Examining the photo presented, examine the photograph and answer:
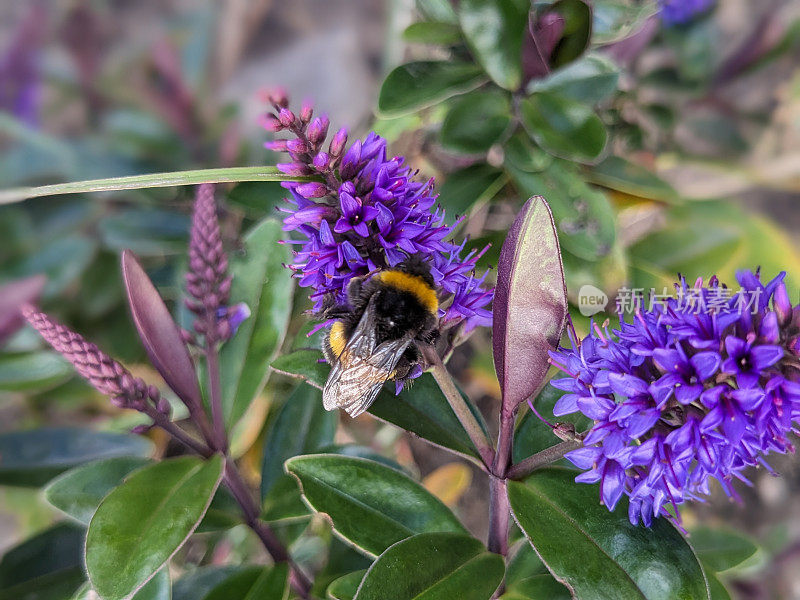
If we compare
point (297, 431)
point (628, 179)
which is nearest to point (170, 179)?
point (297, 431)

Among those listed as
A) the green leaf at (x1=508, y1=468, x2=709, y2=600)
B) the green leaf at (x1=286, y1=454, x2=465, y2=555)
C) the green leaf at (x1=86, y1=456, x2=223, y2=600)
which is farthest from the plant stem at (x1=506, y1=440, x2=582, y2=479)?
the green leaf at (x1=86, y1=456, x2=223, y2=600)

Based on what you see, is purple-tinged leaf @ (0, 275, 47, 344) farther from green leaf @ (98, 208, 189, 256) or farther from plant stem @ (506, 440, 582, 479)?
plant stem @ (506, 440, 582, 479)

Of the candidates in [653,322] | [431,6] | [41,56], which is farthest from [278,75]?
[653,322]

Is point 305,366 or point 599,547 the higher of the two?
point 305,366

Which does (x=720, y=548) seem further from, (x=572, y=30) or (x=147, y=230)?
(x=147, y=230)

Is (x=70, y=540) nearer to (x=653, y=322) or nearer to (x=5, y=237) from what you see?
(x=5, y=237)
